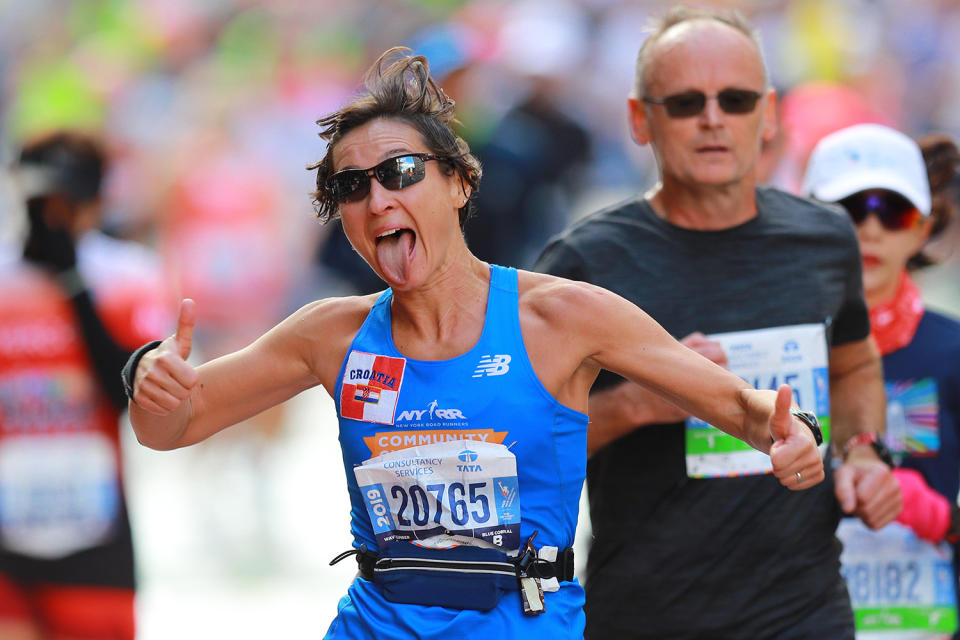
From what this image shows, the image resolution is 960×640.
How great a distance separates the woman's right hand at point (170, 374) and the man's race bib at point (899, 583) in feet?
7.96

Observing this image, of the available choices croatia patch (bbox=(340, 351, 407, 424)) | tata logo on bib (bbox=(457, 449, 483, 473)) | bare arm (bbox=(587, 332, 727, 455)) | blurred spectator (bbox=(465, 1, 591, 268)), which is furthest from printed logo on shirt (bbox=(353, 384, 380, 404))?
blurred spectator (bbox=(465, 1, 591, 268))

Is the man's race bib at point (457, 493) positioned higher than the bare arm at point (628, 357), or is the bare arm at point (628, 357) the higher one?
the bare arm at point (628, 357)

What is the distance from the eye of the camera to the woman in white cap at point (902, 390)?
4.79 metres

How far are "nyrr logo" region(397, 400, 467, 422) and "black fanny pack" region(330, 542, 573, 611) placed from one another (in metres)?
0.27

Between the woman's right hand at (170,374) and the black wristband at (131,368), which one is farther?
the black wristband at (131,368)

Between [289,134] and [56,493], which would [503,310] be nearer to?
[56,493]

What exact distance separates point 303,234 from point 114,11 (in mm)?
7579

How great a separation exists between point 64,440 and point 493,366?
2.45 meters

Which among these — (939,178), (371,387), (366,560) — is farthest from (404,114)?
(939,178)

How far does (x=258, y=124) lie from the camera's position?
14711 millimetres

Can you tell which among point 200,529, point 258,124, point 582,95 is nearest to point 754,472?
point 200,529

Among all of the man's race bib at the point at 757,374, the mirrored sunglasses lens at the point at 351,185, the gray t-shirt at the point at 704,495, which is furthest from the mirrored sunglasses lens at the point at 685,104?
the mirrored sunglasses lens at the point at 351,185

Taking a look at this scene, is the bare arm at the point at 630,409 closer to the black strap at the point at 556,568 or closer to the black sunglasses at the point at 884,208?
the black strap at the point at 556,568

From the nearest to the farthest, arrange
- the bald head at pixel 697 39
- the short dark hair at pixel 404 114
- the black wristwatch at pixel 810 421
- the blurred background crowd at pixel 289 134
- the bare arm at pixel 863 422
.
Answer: the black wristwatch at pixel 810 421
the short dark hair at pixel 404 114
the bare arm at pixel 863 422
the bald head at pixel 697 39
the blurred background crowd at pixel 289 134
